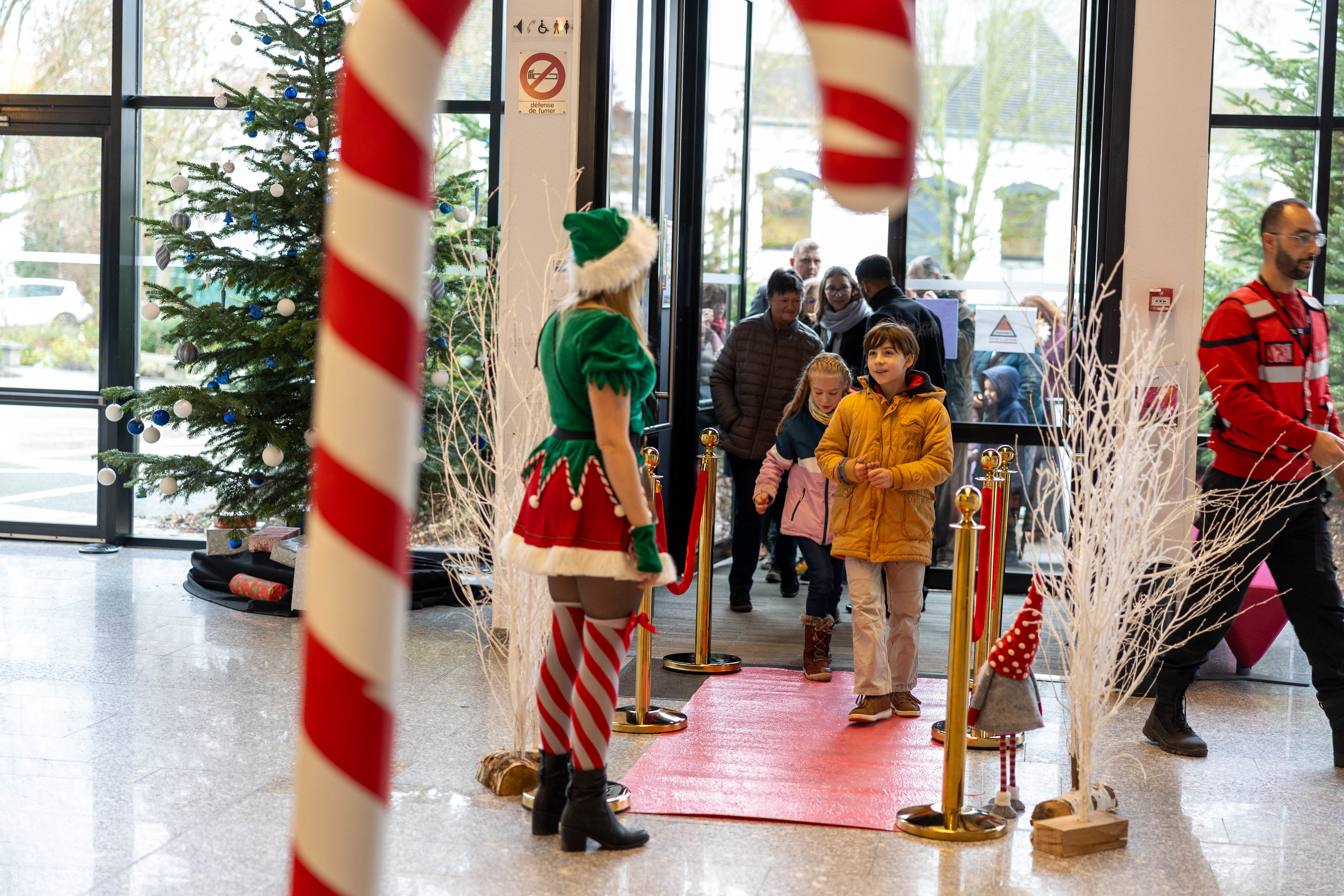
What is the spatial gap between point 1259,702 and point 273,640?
419 cm

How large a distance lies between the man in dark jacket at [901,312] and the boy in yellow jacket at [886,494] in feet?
4.83

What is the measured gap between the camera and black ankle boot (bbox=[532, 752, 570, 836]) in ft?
11.8

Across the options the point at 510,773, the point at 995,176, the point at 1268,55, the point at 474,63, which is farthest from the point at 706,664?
the point at 1268,55

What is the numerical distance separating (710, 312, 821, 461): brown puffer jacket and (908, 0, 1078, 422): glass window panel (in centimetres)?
104

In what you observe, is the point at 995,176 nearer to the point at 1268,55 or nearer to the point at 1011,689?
the point at 1268,55

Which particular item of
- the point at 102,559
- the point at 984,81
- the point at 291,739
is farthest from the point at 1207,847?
the point at 102,559

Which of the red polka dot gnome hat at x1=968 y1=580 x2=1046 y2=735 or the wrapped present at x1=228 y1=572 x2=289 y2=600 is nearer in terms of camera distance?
the red polka dot gnome hat at x1=968 y1=580 x2=1046 y2=735

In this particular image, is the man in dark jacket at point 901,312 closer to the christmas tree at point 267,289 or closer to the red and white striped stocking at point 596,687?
the christmas tree at point 267,289

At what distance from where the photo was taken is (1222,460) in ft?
14.9

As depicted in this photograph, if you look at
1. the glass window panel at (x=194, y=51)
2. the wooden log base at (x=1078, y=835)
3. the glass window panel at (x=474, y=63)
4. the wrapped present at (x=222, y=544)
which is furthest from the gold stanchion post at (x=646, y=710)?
the glass window panel at (x=194, y=51)

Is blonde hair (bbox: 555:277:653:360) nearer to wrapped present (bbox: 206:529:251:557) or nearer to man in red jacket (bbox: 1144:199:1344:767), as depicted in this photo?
man in red jacket (bbox: 1144:199:1344:767)

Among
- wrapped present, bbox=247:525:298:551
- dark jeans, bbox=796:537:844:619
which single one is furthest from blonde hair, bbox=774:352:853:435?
wrapped present, bbox=247:525:298:551

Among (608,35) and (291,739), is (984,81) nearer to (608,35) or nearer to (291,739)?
(608,35)

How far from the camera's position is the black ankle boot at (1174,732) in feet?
14.7
